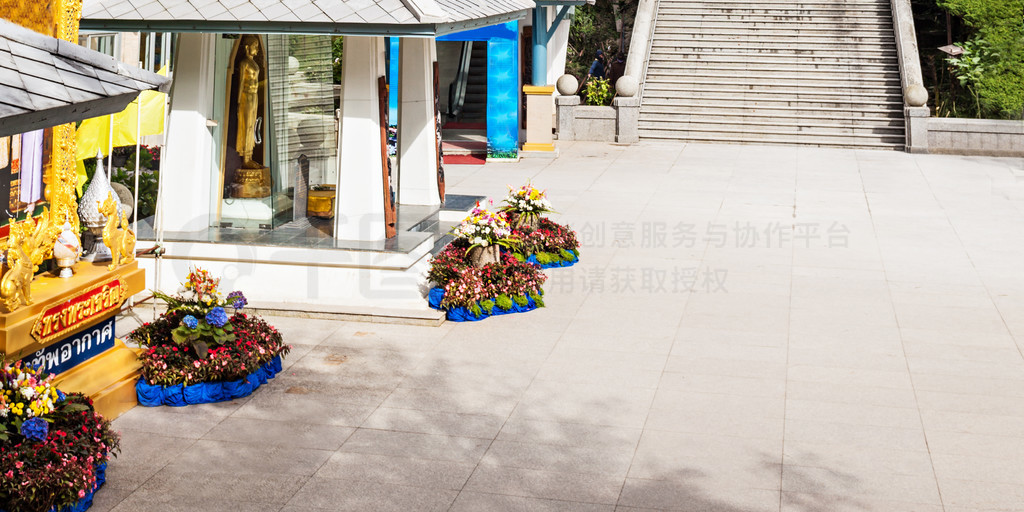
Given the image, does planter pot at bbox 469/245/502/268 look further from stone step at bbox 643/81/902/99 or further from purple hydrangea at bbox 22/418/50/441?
stone step at bbox 643/81/902/99

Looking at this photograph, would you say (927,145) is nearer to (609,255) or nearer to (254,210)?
(609,255)

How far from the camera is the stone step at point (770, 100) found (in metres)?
27.5

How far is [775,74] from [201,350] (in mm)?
22420

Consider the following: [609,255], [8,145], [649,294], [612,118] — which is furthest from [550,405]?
[612,118]

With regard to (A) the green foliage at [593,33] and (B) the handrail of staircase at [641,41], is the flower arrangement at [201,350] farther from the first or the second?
(A) the green foliage at [593,33]

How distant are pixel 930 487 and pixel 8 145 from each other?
7.64m

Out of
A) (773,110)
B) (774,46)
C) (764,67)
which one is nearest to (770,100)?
(773,110)

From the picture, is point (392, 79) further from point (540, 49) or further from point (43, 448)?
point (43, 448)

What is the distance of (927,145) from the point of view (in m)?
25.5

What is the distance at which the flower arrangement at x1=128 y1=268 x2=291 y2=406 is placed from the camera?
982 cm

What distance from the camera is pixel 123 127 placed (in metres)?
13.8

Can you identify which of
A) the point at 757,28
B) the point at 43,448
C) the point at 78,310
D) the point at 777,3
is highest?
the point at 777,3

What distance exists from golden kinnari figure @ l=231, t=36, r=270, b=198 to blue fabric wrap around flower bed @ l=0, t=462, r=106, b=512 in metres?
6.47

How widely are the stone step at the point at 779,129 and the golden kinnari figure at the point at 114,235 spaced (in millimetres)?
19460
